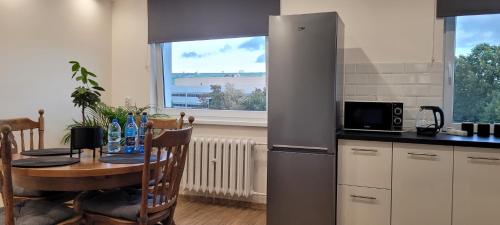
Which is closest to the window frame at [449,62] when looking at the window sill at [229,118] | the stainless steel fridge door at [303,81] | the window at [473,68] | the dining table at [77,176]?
the window at [473,68]

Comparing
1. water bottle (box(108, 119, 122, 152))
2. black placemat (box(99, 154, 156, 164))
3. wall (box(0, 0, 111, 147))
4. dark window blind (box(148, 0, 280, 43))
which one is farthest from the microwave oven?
wall (box(0, 0, 111, 147))

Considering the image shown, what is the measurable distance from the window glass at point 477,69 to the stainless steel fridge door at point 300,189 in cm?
129

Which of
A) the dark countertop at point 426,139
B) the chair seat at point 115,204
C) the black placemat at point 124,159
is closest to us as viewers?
the chair seat at point 115,204

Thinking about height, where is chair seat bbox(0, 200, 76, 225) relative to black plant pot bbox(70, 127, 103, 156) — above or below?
below

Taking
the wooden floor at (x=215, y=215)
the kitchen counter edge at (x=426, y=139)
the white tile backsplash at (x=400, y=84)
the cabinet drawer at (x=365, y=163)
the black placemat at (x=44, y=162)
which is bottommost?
the wooden floor at (x=215, y=215)

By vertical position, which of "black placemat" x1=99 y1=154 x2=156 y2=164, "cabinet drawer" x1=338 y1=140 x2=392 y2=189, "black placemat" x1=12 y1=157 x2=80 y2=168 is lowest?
"cabinet drawer" x1=338 y1=140 x2=392 y2=189

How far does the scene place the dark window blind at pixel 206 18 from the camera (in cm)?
355

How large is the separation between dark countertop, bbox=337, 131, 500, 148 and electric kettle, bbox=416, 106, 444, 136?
0.22 feet

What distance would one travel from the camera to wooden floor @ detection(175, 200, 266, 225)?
3268 mm

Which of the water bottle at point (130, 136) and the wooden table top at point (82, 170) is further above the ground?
the water bottle at point (130, 136)

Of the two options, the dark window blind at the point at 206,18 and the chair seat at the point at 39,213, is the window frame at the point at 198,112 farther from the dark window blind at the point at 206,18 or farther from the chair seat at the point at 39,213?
the chair seat at the point at 39,213

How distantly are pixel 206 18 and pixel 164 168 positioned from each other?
2225mm

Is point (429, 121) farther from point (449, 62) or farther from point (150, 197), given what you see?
point (150, 197)

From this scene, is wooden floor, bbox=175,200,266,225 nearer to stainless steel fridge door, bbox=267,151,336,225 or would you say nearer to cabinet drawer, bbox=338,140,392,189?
stainless steel fridge door, bbox=267,151,336,225
